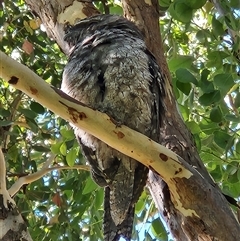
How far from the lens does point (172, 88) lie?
1558 mm

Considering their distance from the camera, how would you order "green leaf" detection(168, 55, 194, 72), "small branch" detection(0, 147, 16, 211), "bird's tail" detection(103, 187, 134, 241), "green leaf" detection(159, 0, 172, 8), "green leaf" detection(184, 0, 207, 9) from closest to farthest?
1. "small branch" detection(0, 147, 16, 211)
2. "bird's tail" detection(103, 187, 134, 241)
3. "green leaf" detection(184, 0, 207, 9)
4. "green leaf" detection(168, 55, 194, 72)
5. "green leaf" detection(159, 0, 172, 8)

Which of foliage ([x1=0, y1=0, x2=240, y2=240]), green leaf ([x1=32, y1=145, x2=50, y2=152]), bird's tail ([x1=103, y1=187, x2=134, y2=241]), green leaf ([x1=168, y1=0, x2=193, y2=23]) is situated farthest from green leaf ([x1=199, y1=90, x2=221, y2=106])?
green leaf ([x1=32, y1=145, x2=50, y2=152])

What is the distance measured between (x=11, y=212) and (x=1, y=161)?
123 millimetres

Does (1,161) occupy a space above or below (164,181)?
above

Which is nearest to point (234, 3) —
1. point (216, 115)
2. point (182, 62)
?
point (182, 62)

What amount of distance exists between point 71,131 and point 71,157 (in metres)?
0.09

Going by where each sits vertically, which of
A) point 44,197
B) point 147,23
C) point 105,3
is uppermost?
point 105,3

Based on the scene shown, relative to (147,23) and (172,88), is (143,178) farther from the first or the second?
(147,23)

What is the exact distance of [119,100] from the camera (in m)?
1.43

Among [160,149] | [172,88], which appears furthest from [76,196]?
[160,149]

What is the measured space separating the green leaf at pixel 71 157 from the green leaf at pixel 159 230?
0.32m

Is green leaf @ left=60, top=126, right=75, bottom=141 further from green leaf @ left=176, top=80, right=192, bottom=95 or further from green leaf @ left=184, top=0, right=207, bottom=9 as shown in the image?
green leaf @ left=184, top=0, right=207, bottom=9

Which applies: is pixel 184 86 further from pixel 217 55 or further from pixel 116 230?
pixel 116 230

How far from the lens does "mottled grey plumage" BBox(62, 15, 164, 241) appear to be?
144 centimetres
